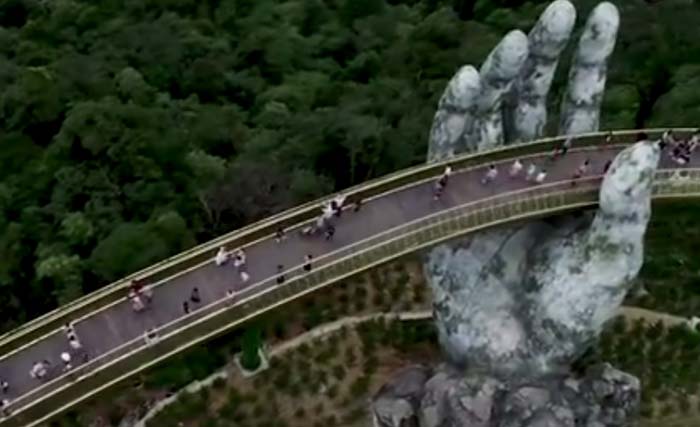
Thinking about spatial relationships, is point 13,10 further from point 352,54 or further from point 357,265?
point 357,265

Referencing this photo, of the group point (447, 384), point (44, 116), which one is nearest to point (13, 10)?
point (44, 116)

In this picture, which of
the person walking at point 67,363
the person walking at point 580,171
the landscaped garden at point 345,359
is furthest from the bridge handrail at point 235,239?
the landscaped garden at point 345,359

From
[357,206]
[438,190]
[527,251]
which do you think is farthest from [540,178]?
[357,206]

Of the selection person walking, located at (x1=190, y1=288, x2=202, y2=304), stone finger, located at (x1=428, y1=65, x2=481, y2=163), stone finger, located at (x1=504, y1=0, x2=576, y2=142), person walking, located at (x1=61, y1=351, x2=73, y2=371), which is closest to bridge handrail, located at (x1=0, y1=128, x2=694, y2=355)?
stone finger, located at (x1=428, y1=65, x2=481, y2=163)

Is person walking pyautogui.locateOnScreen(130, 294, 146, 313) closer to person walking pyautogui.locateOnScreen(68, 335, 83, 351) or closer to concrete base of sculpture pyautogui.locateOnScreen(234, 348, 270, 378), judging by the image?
person walking pyautogui.locateOnScreen(68, 335, 83, 351)

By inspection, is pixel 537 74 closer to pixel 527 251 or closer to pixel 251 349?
pixel 527 251

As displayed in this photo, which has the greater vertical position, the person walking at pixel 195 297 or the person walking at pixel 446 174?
the person walking at pixel 446 174

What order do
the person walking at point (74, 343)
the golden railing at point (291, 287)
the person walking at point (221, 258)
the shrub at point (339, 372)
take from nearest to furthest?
the golden railing at point (291, 287) < the person walking at point (74, 343) < the person walking at point (221, 258) < the shrub at point (339, 372)

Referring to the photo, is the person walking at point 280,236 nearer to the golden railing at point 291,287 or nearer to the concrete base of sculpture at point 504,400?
the golden railing at point 291,287
